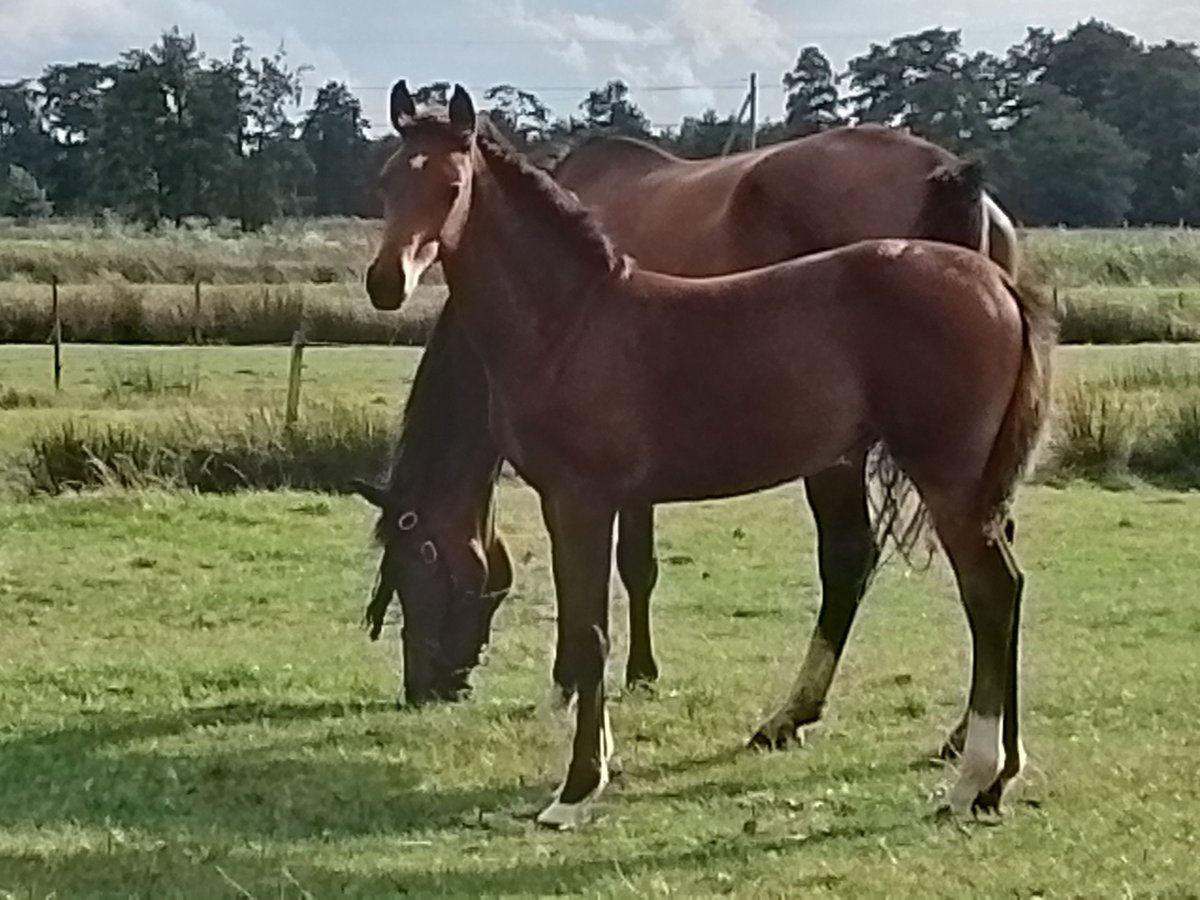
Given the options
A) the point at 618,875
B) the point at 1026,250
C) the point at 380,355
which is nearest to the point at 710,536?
the point at 1026,250

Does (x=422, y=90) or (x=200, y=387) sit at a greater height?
(x=422, y=90)

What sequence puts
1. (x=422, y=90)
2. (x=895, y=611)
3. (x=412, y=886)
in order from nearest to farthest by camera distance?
(x=412, y=886) → (x=422, y=90) → (x=895, y=611)

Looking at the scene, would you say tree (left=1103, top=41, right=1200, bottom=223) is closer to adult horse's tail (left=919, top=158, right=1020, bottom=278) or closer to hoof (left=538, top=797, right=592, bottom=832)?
adult horse's tail (left=919, top=158, right=1020, bottom=278)

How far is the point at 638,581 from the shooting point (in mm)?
7359

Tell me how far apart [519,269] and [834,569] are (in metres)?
1.96

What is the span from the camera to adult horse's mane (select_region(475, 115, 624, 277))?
5.49 meters

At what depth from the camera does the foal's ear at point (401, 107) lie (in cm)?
513

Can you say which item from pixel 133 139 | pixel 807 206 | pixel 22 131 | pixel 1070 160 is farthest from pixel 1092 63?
pixel 807 206

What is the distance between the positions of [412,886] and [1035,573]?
681 cm

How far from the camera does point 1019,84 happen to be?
1580 inches

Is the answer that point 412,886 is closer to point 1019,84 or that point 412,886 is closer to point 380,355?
point 380,355

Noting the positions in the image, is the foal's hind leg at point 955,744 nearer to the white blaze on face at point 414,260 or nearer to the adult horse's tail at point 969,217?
the adult horse's tail at point 969,217

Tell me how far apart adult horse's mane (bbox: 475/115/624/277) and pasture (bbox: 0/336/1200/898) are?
1.79 metres

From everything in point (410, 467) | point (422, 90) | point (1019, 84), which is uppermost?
point (1019, 84)
